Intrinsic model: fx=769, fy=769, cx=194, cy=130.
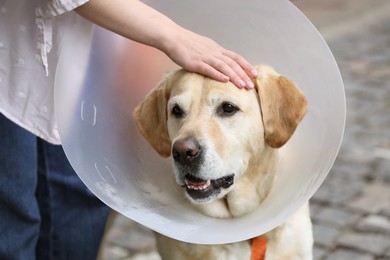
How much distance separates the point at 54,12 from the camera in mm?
2369

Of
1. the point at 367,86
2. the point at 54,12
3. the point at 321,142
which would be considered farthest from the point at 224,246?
the point at 367,86

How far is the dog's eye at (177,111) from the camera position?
2.64 meters

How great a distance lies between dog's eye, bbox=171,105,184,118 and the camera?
2639mm

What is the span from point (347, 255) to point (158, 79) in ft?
4.69

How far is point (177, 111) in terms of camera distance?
105 inches

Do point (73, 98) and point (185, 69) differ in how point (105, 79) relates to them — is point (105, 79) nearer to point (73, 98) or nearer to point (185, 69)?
point (73, 98)

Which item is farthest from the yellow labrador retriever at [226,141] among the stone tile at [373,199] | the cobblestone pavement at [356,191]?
the stone tile at [373,199]

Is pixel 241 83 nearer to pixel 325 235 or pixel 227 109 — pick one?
pixel 227 109

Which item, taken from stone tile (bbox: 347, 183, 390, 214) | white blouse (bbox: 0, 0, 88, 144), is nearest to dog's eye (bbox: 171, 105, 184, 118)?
white blouse (bbox: 0, 0, 88, 144)

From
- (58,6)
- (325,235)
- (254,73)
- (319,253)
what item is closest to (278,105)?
(254,73)

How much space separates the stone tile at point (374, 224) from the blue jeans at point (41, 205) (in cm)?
140

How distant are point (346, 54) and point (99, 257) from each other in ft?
13.2

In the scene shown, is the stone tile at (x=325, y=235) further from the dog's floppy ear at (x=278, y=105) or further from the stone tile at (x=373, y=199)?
the dog's floppy ear at (x=278, y=105)

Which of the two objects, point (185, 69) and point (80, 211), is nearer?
point (185, 69)
